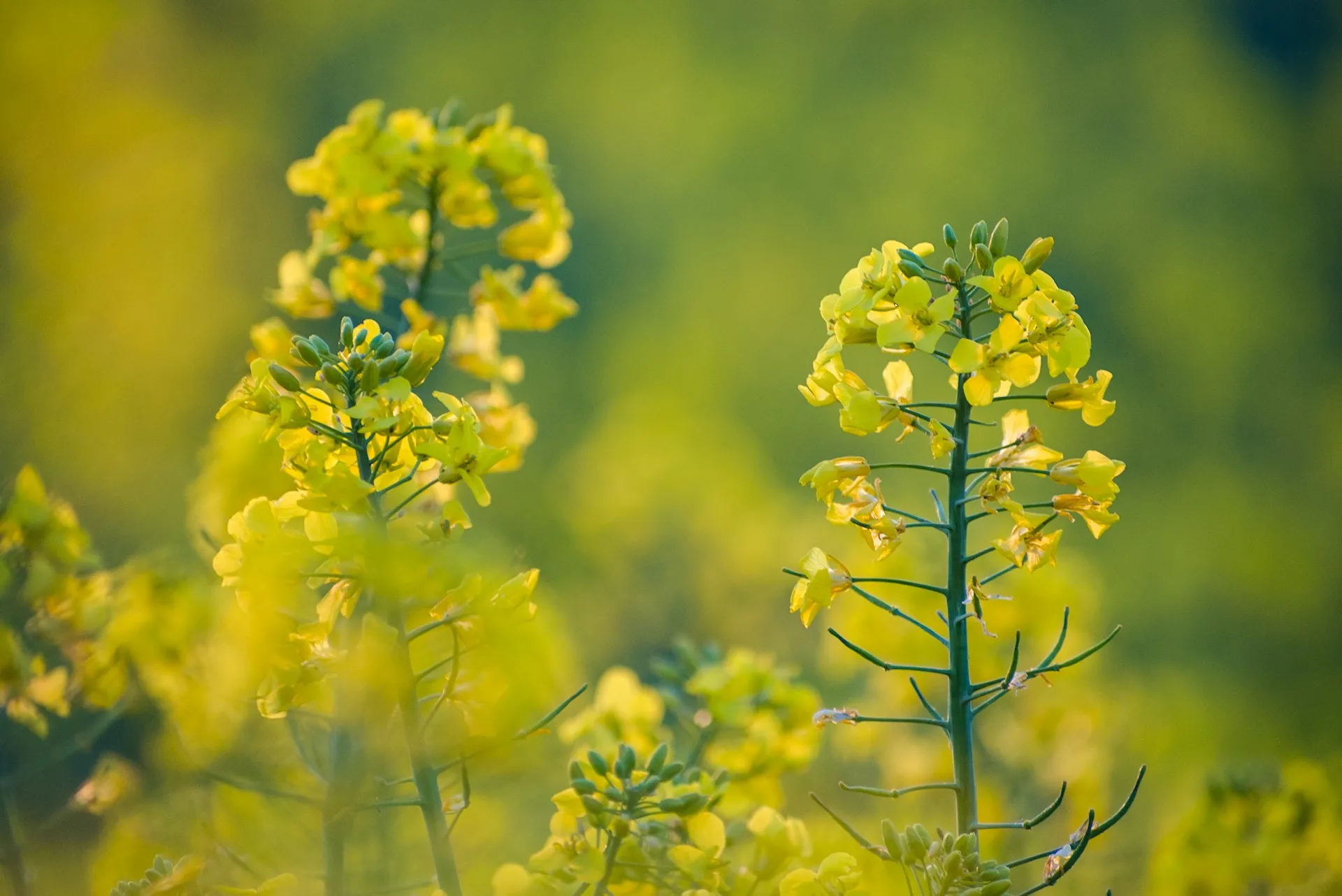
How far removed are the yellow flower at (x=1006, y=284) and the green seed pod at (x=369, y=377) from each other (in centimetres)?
82

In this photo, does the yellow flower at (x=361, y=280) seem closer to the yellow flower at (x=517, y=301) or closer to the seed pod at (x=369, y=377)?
the yellow flower at (x=517, y=301)

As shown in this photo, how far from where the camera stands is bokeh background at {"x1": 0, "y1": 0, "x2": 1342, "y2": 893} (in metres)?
5.48

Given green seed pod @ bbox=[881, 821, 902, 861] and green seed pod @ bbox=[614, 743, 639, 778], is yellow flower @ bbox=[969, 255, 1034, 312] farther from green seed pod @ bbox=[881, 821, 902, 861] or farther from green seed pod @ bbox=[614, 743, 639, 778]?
green seed pod @ bbox=[614, 743, 639, 778]

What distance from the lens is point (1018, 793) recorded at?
271 cm

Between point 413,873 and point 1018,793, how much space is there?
170 centimetres

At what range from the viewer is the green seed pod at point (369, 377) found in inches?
49.9

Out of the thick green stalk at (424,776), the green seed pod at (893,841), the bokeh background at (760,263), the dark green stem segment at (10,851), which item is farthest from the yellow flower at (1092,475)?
the dark green stem segment at (10,851)

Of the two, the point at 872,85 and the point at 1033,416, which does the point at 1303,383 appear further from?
the point at 872,85

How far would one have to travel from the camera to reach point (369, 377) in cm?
127

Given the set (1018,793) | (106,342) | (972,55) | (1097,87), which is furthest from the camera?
(972,55)

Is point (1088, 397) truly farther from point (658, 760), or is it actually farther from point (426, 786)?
point (426, 786)

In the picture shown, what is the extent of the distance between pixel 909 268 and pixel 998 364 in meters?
0.18

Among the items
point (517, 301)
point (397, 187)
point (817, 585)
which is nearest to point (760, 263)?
point (517, 301)

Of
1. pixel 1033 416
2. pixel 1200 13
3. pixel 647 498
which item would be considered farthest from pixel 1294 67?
pixel 647 498
